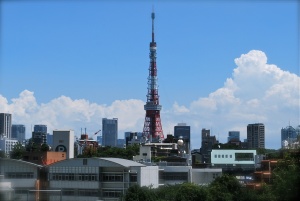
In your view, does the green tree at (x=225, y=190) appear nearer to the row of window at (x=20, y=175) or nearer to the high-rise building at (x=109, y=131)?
the row of window at (x=20, y=175)

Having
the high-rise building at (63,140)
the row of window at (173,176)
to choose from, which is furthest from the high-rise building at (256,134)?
the row of window at (173,176)

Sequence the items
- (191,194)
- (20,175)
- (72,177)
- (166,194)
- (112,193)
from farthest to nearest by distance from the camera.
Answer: (20,175) → (72,177) → (112,193) → (166,194) → (191,194)

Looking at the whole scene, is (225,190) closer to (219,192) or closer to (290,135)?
(219,192)

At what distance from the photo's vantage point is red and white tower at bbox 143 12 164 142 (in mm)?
42750

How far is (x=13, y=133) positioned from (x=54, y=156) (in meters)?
28.6

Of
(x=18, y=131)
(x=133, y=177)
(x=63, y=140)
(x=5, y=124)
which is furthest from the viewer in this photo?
(x=18, y=131)

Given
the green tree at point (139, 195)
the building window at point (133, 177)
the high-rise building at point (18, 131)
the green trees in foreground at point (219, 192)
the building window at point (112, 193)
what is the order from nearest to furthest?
the green trees in foreground at point (219, 192)
the green tree at point (139, 195)
the building window at point (133, 177)
the building window at point (112, 193)
the high-rise building at point (18, 131)

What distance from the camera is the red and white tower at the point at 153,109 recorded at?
42.8 metres

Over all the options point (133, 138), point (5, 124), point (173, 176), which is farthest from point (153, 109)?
point (173, 176)

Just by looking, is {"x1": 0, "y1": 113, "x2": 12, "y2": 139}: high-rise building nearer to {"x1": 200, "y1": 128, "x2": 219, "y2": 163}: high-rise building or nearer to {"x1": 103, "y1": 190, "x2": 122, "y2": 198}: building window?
{"x1": 200, "y1": 128, "x2": 219, "y2": 163}: high-rise building

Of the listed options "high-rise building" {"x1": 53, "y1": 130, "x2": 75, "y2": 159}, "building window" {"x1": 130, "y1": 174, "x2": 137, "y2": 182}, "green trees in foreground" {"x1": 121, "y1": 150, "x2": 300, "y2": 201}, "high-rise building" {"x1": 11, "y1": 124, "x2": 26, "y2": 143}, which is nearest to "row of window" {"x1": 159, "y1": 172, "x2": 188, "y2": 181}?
"building window" {"x1": 130, "y1": 174, "x2": 137, "y2": 182}

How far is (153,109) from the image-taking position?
144 ft

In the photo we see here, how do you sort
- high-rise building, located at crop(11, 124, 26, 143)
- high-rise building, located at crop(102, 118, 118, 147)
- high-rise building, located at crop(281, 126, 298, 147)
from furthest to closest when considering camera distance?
high-rise building, located at crop(102, 118, 118, 147), high-rise building, located at crop(11, 124, 26, 143), high-rise building, located at crop(281, 126, 298, 147)

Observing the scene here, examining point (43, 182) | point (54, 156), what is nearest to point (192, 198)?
point (43, 182)
